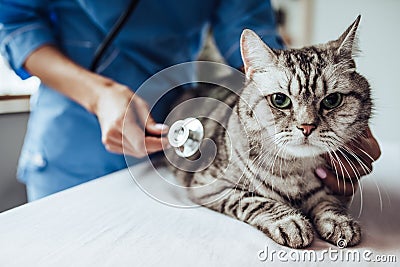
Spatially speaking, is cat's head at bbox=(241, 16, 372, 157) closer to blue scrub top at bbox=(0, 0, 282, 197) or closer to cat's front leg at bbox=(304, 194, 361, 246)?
cat's front leg at bbox=(304, 194, 361, 246)

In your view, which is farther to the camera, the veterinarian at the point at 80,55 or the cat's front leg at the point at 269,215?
the veterinarian at the point at 80,55

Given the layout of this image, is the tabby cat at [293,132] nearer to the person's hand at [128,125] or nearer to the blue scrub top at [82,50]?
the person's hand at [128,125]

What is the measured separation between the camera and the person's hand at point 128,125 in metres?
0.42

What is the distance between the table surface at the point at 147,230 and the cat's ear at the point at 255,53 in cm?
14

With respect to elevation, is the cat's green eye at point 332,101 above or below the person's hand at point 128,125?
above

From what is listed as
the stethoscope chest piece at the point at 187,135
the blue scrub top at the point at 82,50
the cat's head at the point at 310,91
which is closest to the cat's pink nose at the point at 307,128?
the cat's head at the point at 310,91

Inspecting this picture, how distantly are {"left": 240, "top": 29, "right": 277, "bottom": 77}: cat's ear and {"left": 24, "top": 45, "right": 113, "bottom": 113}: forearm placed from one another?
198 mm

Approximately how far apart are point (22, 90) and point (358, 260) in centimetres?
52

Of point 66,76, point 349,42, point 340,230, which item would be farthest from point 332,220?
point 66,76

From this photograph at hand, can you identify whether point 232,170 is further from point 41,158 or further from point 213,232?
point 41,158

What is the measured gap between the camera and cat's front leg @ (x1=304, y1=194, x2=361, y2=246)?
336 mm

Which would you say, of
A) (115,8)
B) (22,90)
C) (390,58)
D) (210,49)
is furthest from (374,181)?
(22,90)

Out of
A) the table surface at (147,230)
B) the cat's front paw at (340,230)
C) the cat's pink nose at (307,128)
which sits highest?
the cat's pink nose at (307,128)

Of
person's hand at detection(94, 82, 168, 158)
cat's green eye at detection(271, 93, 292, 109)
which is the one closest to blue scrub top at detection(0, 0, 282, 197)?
person's hand at detection(94, 82, 168, 158)
